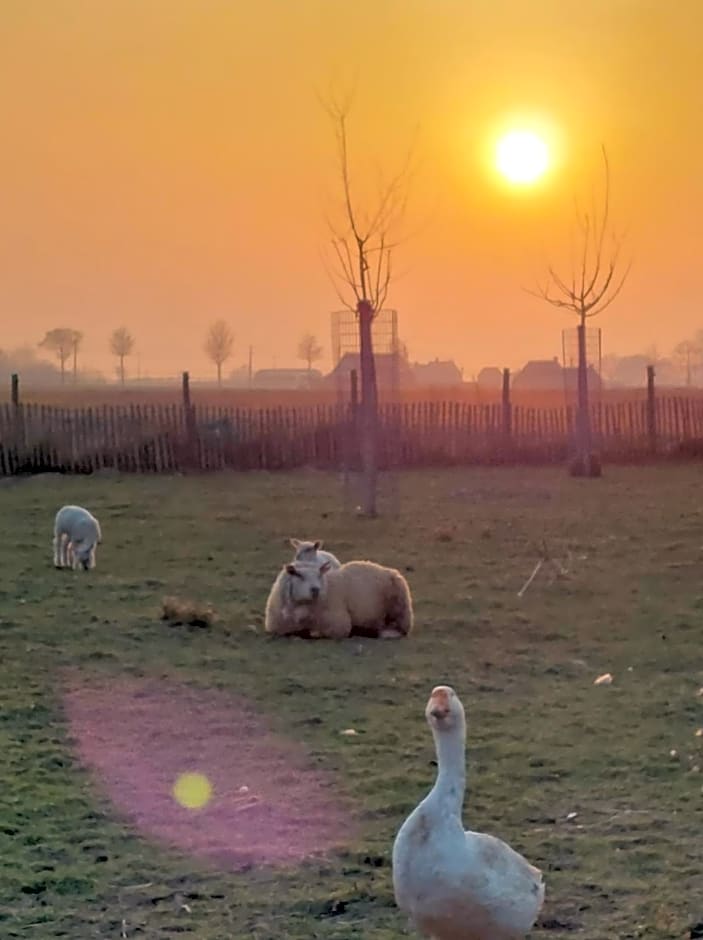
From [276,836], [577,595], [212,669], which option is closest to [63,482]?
[577,595]

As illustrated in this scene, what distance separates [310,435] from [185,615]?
18116 millimetres

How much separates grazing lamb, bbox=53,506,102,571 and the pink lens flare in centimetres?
531

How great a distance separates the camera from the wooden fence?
27969mm

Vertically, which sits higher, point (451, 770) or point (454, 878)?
point (451, 770)

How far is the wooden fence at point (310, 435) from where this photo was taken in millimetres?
27969

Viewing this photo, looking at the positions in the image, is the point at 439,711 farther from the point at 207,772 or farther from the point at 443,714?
the point at 207,772

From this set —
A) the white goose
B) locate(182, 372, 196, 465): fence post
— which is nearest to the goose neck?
the white goose

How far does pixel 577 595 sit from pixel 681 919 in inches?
292

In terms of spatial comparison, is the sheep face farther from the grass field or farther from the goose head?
the goose head

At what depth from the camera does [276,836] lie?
20.5 ft

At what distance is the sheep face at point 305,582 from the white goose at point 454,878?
19.6ft

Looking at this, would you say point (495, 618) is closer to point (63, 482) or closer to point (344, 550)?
point (344, 550)

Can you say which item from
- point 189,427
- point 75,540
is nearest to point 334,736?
point 75,540

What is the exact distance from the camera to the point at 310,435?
2900cm
